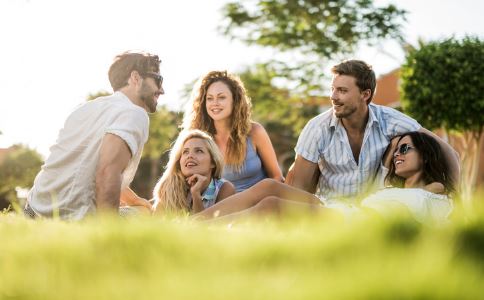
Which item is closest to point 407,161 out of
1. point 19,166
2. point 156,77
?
point 156,77

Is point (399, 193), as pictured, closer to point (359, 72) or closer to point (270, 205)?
point (270, 205)

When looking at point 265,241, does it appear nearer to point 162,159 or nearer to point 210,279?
point 210,279

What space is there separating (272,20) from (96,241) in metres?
23.0

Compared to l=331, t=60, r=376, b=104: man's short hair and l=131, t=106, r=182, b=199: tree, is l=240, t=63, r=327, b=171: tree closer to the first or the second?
l=131, t=106, r=182, b=199: tree

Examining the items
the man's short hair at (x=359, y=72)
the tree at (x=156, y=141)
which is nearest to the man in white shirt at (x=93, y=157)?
the man's short hair at (x=359, y=72)

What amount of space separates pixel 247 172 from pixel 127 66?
2.53m

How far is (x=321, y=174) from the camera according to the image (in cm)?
697

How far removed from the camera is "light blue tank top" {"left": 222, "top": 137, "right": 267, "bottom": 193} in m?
7.50

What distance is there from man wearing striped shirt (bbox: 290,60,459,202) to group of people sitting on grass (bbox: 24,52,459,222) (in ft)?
0.03

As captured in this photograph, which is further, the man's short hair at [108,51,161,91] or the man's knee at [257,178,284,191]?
the man's knee at [257,178,284,191]

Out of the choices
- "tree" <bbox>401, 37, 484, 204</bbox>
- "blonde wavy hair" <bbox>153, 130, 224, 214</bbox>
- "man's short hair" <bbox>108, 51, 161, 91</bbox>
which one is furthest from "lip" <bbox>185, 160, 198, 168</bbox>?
"tree" <bbox>401, 37, 484, 204</bbox>

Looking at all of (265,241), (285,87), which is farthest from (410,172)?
(285,87)

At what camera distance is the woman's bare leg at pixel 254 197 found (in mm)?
5223

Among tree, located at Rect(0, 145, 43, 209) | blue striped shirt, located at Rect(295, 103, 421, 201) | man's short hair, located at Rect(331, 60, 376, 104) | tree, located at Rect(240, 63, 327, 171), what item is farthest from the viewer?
tree, located at Rect(240, 63, 327, 171)
